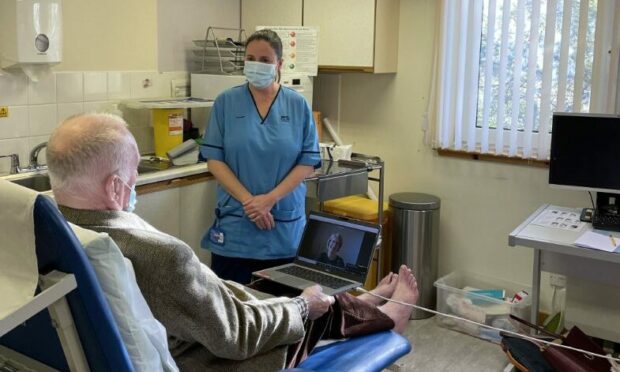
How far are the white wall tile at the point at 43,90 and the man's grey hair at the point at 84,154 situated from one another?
1.80 m

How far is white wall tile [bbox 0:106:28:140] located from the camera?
2975 millimetres

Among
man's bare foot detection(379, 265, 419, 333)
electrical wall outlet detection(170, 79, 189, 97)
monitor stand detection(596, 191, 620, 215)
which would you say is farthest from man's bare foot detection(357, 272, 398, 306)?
electrical wall outlet detection(170, 79, 189, 97)

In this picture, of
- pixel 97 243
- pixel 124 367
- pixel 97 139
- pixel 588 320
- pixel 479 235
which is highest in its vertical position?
pixel 97 139

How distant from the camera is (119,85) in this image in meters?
3.46

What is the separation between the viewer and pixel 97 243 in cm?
118

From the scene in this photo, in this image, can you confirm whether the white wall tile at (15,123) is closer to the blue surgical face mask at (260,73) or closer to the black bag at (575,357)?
the blue surgical face mask at (260,73)

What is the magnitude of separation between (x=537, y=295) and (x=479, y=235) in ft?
2.84

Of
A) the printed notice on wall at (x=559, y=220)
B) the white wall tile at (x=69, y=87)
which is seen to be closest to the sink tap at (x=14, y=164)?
the white wall tile at (x=69, y=87)

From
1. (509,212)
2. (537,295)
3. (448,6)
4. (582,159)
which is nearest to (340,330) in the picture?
(537,295)

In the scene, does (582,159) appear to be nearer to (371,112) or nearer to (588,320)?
(588,320)

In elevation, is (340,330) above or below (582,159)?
below

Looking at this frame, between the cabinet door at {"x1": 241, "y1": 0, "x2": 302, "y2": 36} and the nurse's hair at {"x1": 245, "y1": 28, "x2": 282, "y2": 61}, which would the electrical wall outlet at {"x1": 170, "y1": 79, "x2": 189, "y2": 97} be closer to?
the cabinet door at {"x1": 241, "y1": 0, "x2": 302, "y2": 36}

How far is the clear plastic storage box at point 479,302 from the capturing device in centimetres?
336

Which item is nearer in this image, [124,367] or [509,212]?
[124,367]
